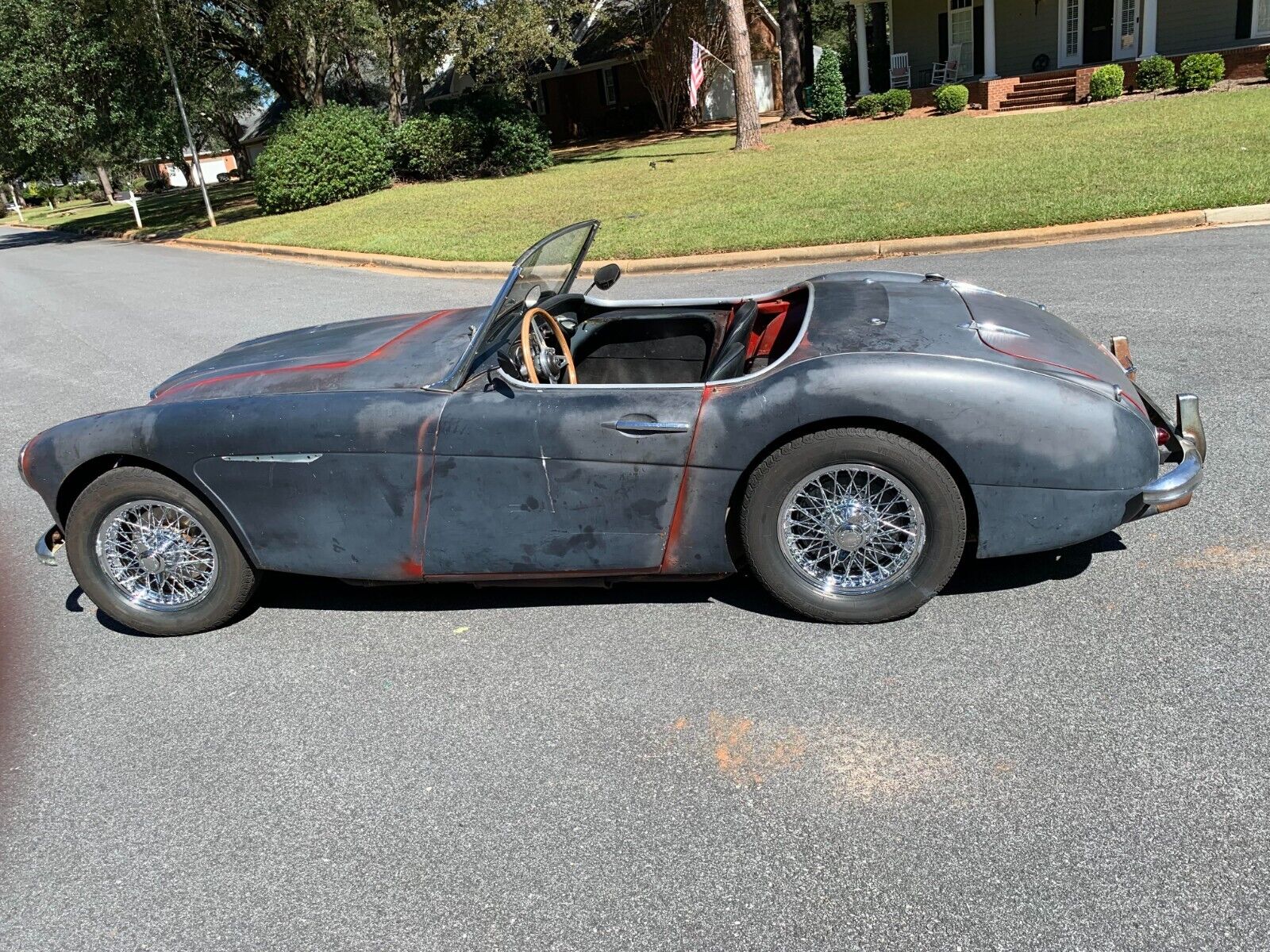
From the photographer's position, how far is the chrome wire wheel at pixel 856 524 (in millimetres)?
3307

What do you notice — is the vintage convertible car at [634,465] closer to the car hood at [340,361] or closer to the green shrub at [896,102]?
the car hood at [340,361]

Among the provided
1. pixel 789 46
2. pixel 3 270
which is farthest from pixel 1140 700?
pixel 789 46

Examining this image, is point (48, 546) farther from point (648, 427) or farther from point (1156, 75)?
point (1156, 75)

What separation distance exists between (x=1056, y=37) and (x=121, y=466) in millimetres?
29297

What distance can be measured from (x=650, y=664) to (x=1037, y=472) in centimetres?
145

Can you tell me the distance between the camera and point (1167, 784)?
2.57 meters

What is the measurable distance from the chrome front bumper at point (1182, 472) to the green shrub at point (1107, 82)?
2204cm

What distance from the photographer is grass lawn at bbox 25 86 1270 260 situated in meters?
10.8

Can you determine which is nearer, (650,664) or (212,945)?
(212,945)

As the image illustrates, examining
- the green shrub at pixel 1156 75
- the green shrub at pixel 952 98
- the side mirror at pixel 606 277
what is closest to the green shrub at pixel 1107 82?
the green shrub at pixel 1156 75

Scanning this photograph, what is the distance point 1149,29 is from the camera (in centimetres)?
2378

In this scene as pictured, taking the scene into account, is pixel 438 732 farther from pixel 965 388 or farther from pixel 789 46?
pixel 789 46

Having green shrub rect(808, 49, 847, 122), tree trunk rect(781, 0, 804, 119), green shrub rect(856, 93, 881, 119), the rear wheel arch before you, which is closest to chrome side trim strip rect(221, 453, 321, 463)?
the rear wheel arch

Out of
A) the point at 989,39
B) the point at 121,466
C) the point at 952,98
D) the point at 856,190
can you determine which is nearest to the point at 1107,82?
the point at 952,98
